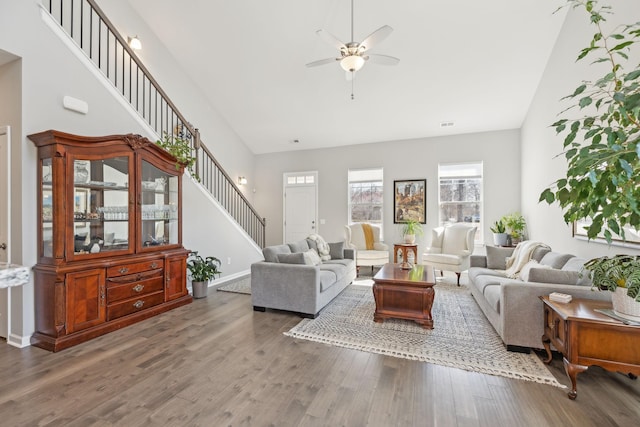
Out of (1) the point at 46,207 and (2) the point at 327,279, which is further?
(2) the point at 327,279

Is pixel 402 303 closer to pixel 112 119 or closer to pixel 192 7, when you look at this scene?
pixel 112 119

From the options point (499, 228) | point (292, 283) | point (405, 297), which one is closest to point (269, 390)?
point (292, 283)

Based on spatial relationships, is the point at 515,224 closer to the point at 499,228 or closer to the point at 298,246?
the point at 499,228

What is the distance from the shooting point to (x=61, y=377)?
227 centimetres

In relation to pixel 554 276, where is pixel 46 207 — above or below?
above

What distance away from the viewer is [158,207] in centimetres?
396

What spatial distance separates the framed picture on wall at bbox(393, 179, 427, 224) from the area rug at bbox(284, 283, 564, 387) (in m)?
2.86

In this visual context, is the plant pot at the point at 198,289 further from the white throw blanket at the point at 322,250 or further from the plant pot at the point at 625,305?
the plant pot at the point at 625,305

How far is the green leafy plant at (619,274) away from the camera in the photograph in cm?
180

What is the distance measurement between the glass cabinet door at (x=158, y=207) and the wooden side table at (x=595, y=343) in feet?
14.0

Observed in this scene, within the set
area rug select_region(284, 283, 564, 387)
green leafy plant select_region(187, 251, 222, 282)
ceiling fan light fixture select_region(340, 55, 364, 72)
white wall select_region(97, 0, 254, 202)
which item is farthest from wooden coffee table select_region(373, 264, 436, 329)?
white wall select_region(97, 0, 254, 202)

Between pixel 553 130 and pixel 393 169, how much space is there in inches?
129

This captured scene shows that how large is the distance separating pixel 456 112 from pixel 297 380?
220 inches

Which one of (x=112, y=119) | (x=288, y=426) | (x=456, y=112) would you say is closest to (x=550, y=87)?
(x=456, y=112)
